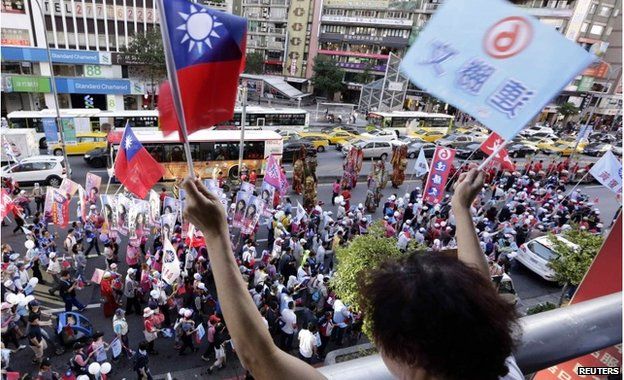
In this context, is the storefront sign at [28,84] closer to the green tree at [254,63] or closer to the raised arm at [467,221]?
the green tree at [254,63]

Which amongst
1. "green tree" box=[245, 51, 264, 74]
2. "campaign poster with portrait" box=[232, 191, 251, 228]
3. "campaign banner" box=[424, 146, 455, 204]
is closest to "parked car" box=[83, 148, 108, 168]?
"campaign poster with portrait" box=[232, 191, 251, 228]

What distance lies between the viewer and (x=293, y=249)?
415 inches

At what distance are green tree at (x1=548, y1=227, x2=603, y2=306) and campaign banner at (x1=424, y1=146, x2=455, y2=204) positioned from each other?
3.70 meters

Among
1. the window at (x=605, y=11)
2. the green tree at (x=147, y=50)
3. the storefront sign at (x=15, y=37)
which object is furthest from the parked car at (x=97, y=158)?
the window at (x=605, y=11)

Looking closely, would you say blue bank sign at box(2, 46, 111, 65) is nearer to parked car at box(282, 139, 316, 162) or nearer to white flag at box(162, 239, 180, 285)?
parked car at box(282, 139, 316, 162)

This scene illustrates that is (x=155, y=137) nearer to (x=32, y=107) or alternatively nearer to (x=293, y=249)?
(x=293, y=249)

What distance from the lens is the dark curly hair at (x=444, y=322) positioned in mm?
944

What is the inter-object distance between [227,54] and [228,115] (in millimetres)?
376

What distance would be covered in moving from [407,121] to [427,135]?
253 cm

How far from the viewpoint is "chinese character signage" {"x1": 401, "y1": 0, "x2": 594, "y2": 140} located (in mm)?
1895

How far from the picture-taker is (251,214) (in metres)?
11.3

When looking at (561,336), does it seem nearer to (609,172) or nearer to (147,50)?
(609,172)

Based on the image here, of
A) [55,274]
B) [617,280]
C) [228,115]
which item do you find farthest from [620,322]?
[55,274]

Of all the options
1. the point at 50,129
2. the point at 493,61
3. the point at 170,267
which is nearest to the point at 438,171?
the point at 170,267
